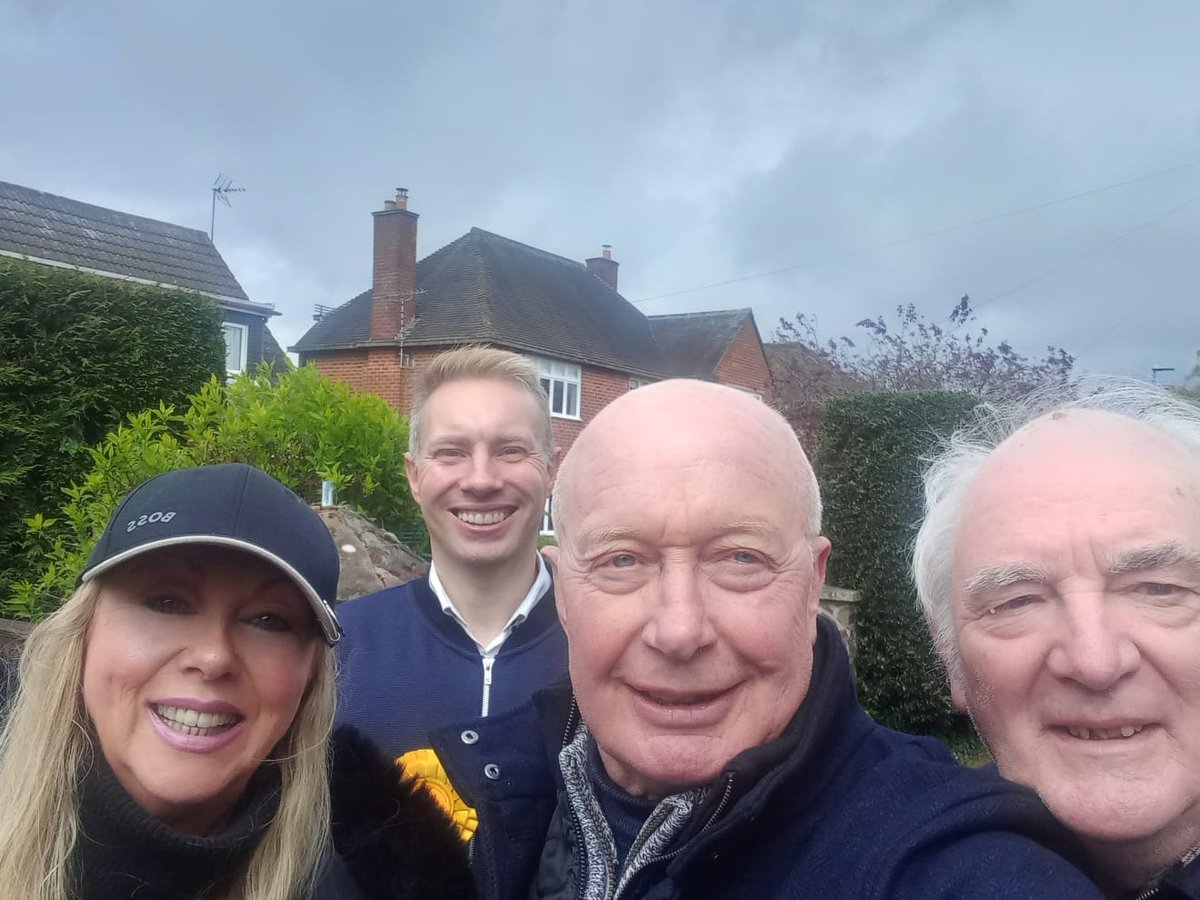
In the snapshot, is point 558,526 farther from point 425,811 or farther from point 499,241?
point 499,241

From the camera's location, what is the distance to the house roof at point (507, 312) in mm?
23781

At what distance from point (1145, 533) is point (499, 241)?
91.8ft

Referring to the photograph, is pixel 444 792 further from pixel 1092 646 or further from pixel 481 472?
pixel 1092 646

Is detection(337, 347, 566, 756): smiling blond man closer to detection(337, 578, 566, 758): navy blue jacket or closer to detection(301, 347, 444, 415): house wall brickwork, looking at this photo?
detection(337, 578, 566, 758): navy blue jacket

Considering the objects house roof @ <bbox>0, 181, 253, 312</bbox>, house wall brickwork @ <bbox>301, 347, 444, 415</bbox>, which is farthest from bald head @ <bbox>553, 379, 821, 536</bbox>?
house wall brickwork @ <bbox>301, 347, 444, 415</bbox>

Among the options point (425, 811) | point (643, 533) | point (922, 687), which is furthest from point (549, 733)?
point (922, 687)

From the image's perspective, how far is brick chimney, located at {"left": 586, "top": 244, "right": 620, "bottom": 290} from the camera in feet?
104

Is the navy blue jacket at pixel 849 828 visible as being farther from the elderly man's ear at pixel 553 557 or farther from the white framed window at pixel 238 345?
the white framed window at pixel 238 345

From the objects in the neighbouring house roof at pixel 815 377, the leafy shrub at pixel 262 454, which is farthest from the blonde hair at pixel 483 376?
the neighbouring house roof at pixel 815 377

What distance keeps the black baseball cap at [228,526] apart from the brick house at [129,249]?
1687 centimetres

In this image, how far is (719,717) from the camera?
158 centimetres

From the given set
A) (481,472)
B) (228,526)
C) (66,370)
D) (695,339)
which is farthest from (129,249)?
(228,526)

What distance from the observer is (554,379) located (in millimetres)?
24625

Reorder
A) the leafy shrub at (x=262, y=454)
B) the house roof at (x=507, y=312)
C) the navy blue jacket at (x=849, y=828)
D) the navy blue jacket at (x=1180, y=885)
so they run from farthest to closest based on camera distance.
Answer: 1. the house roof at (x=507, y=312)
2. the leafy shrub at (x=262, y=454)
3. the navy blue jacket at (x=1180, y=885)
4. the navy blue jacket at (x=849, y=828)
